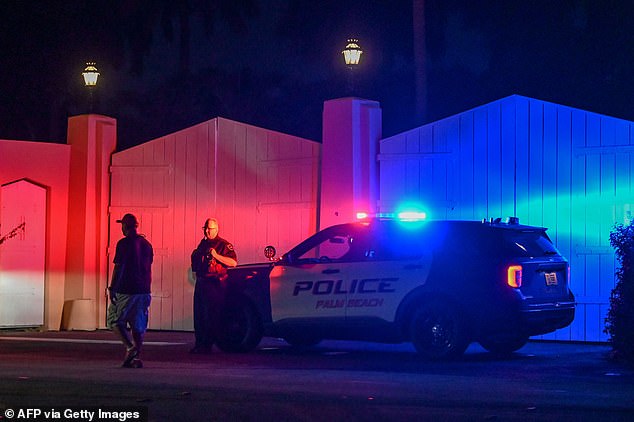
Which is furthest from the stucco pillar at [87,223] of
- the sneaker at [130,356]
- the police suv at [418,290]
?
the sneaker at [130,356]

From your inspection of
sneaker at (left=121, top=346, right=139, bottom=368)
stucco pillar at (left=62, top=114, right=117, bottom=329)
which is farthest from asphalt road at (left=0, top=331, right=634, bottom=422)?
stucco pillar at (left=62, top=114, right=117, bottom=329)

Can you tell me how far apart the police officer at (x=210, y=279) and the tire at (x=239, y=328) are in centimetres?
18

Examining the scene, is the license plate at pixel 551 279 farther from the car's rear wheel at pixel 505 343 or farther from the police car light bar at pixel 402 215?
the police car light bar at pixel 402 215

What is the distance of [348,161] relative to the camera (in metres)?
18.6

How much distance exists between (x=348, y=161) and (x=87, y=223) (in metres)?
5.32

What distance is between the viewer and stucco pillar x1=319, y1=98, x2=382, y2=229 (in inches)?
733

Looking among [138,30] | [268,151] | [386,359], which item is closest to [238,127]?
[268,151]

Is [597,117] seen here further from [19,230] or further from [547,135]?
[19,230]

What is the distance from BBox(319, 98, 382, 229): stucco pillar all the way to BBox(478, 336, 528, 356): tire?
3.83 metres

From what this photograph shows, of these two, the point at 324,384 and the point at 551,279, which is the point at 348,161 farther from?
the point at 324,384

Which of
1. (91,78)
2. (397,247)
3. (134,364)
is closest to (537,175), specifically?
(397,247)

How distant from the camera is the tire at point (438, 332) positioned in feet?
47.2

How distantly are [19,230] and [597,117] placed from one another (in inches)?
396

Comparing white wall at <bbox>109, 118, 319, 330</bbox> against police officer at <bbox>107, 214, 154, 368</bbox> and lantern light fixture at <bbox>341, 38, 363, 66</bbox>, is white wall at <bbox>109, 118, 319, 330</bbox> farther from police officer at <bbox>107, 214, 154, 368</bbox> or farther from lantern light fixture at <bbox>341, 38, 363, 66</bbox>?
police officer at <bbox>107, 214, 154, 368</bbox>
